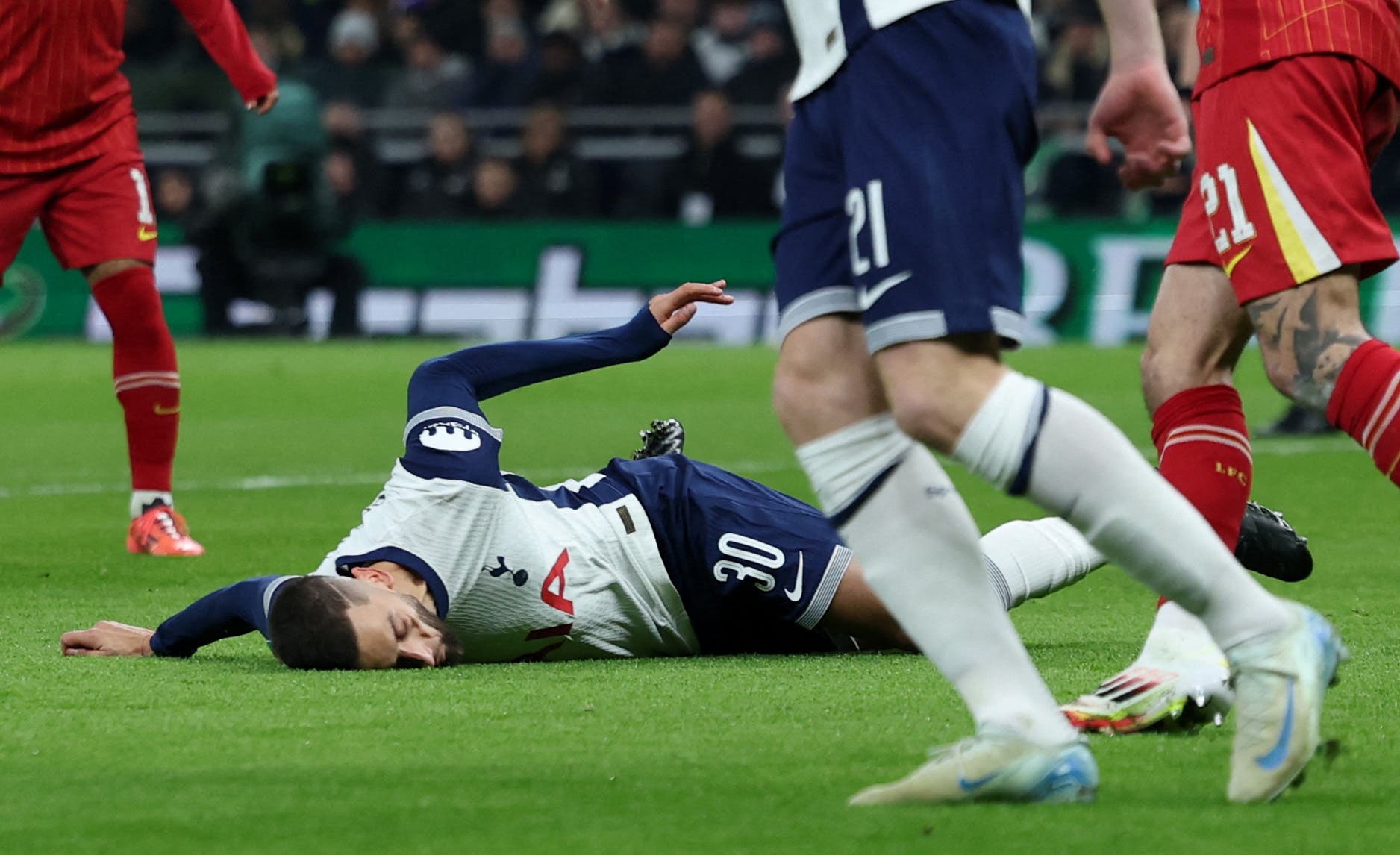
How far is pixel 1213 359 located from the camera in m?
3.36

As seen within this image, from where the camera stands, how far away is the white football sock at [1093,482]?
236cm

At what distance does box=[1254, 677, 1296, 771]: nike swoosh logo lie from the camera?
2.42 meters

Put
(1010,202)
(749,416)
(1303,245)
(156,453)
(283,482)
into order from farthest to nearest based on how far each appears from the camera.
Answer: (749,416) → (283,482) → (156,453) → (1303,245) → (1010,202)

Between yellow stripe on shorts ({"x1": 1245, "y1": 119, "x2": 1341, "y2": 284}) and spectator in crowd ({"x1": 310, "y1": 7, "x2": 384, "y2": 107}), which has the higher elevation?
yellow stripe on shorts ({"x1": 1245, "y1": 119, "x2": 1341, "y2": 284})

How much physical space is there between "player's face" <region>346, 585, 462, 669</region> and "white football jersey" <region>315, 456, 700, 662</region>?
5 cm

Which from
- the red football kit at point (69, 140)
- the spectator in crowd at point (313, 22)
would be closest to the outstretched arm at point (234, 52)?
the red football kit at point (69, 140)

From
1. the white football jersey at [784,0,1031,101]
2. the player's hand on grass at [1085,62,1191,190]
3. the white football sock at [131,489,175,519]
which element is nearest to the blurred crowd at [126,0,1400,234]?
the white football sock at [131,489,175,519]

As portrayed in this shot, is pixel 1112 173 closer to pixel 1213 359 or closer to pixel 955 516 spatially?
pixel 1213 359

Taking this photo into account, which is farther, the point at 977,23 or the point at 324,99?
the point at 324,99

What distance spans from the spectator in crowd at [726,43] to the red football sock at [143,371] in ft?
35.8

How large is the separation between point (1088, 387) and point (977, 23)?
848cm

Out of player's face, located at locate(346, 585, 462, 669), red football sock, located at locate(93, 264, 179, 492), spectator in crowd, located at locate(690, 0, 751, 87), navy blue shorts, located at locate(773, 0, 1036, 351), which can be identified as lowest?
spectator in crowd, located at locate(690, 0, 751, 87)

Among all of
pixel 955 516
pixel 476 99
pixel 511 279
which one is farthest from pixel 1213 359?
pixel 476 99

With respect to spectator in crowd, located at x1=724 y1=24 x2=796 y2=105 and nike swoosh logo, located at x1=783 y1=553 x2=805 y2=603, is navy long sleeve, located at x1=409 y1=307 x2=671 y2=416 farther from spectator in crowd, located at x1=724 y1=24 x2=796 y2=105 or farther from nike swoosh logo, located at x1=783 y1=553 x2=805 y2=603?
spectator in crowd, located at x1=724 y1=24 x2=796 y2=105
